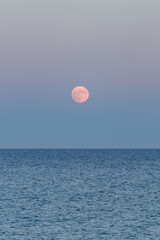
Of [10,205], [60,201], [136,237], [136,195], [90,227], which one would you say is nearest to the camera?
[136,237]

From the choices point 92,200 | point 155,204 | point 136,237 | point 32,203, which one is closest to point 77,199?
point 92,200

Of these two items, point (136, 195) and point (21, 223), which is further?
point (136, 195)

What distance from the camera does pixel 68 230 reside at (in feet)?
132

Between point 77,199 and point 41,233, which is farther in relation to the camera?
point 77,199

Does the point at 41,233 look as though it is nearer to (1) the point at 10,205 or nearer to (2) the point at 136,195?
(1) the point at 10,205

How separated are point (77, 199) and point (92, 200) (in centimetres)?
235

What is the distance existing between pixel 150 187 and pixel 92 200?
21.4 meters

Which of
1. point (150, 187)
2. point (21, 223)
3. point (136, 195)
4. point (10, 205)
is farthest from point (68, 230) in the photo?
point (150, 187)

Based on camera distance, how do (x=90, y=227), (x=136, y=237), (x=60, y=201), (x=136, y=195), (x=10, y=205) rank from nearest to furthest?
(x=136, y=237) → (x=90, y=227) → (x=10, y=205) → (x=60, y=201) → (x=136, y=195)

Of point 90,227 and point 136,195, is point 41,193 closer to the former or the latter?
point 136,195

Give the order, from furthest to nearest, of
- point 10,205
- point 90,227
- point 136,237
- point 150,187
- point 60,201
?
point 150,187 < point 60,201 < point 10,205 < point 90,227 < point 136,237

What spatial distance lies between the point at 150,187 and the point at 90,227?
1462 inches

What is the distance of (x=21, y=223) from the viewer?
140ft

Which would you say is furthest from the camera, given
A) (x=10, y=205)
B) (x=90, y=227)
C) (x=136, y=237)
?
(x=10, y=205)
